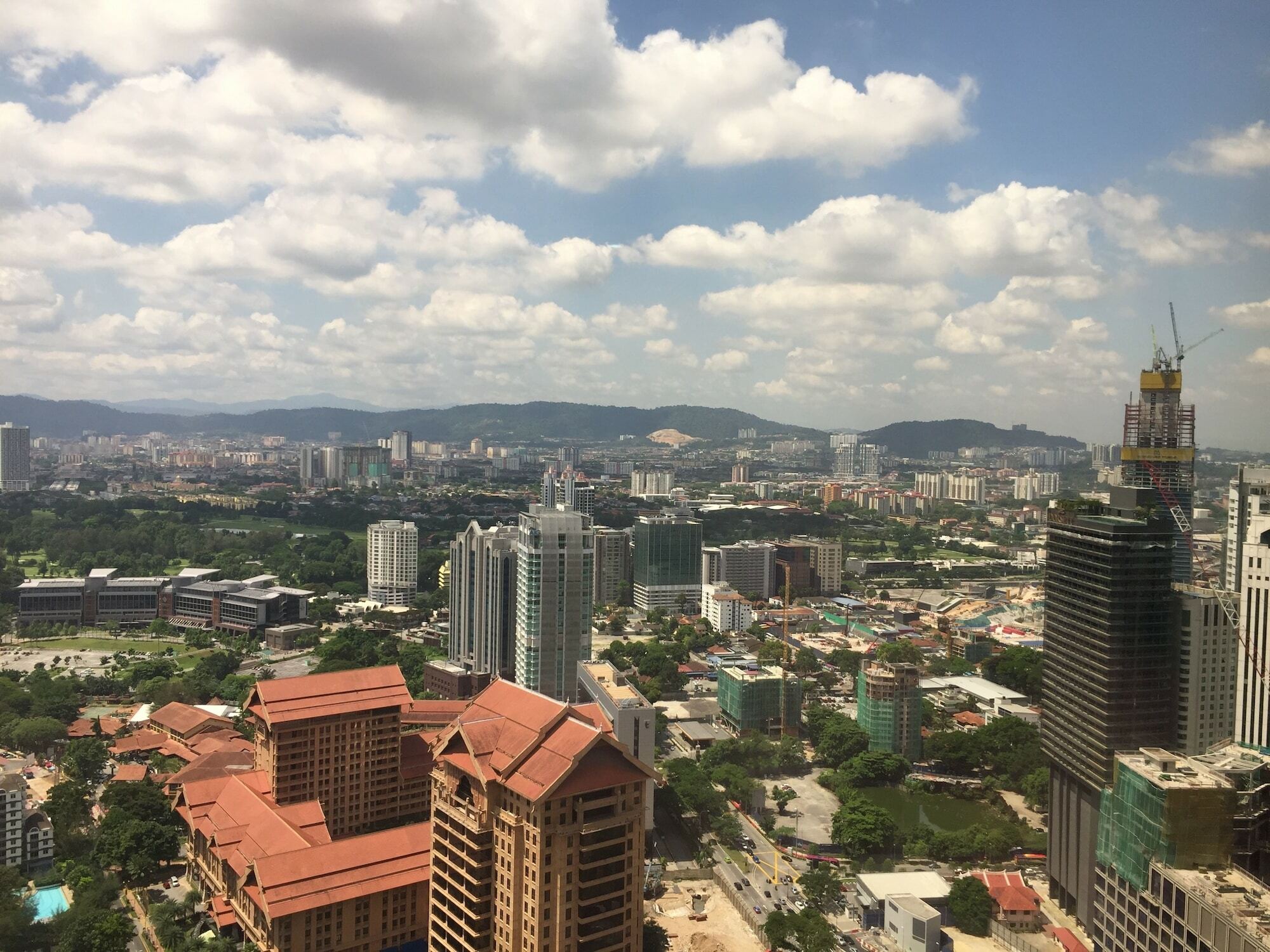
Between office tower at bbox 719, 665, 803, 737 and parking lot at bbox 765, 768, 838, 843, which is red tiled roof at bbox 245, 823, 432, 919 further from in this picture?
office tower at bbox 719, 665, 803, 737

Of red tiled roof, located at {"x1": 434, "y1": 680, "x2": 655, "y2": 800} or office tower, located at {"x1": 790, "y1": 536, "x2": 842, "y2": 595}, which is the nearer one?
red tiled roof, located at {"x1": 434, "y1": 680, "x2": 655, "y2": 800}

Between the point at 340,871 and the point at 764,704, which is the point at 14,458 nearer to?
the point at 764,704

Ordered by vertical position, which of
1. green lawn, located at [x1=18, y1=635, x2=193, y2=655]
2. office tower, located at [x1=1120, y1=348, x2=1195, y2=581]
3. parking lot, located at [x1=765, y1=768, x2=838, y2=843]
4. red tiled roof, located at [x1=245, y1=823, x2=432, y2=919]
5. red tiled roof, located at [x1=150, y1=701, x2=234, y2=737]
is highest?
office tower, located at [x1=1120, y1=348, x2=1195, y2=581]

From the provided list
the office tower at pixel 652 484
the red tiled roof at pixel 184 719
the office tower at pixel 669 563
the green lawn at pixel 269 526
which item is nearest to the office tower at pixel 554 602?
the red tiled roof at pixel 184 719

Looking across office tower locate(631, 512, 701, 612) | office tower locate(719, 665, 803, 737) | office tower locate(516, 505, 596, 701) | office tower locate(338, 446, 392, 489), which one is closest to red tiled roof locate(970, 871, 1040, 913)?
office tower locate(719, 665, 803, 737)

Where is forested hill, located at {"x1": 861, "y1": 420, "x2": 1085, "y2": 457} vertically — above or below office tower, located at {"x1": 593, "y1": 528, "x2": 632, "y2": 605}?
above

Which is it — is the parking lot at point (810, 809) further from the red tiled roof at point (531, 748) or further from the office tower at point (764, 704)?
the red tiled roof at point (531, 748)

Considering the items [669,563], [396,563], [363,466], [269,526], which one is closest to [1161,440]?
[669,563]
